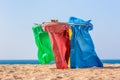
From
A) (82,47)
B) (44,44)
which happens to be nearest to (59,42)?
(82,47)

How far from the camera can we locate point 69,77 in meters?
9.88

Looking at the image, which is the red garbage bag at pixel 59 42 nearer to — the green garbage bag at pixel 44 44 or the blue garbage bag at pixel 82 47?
the blue garbage bag at pixel 82 47

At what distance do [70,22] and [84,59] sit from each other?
134cm

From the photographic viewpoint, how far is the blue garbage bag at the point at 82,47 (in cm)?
1359

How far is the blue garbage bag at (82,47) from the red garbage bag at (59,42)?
208mm

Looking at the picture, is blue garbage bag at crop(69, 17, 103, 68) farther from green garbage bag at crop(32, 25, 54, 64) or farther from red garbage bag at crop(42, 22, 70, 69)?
green garbage bag at crop(32, 25, 54, 64)

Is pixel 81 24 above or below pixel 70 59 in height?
above

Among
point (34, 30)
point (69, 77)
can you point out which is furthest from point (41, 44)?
point (69, 77)

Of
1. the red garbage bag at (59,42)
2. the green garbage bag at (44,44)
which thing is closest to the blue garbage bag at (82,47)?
the red garbage bag at (59,42)

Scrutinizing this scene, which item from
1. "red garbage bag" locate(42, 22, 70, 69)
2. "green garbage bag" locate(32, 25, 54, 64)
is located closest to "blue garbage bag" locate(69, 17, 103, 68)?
"red garbage bag" locate(42, 22, 70, 69)

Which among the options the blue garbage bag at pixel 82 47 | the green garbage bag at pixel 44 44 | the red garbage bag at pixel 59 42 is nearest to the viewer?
the red garbage bag at pixel 59 42

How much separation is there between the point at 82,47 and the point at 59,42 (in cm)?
83

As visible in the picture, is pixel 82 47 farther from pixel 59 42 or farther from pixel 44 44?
pixel 44 44

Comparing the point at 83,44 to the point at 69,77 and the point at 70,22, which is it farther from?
the point at 69,77
